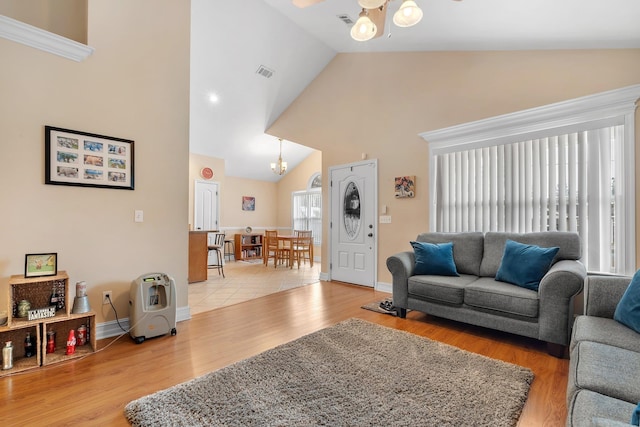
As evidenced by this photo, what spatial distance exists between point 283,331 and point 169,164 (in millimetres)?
2075

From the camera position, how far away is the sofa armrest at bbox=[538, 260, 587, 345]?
2311 mm

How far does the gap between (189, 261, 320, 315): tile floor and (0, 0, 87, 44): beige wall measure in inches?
118

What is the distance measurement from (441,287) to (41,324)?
339 cm

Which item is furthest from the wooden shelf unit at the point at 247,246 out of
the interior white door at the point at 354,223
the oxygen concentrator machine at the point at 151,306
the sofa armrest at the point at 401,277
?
the sofa armrest at the point at 401,277

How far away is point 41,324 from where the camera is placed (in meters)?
2.19

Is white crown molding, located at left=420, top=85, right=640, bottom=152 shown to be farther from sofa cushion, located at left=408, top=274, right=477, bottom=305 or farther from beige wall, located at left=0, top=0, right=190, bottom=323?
beige wall, located at left=0, top=0, right=190, bottom=323

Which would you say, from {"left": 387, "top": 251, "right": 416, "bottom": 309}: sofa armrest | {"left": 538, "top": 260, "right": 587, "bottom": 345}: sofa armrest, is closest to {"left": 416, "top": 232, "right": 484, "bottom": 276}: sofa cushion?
{"left": 387, "top": 251, "right": 416, "bottom": 309}: sofa armrest

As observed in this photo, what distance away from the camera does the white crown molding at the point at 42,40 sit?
87.5 inches

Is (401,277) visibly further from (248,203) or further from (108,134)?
(248,203)

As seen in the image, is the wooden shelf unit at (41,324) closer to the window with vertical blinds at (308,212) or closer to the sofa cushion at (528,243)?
the sofa cushion at (528,243)

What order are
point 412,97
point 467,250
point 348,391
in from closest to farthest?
point 348,391, point 467,250, point 412,97

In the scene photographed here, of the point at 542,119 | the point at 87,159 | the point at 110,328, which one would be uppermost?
the point at 542,119

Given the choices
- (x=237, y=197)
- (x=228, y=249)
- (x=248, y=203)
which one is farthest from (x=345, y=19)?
(x=228, y=249)

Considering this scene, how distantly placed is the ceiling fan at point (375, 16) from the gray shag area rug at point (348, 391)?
2.42m
